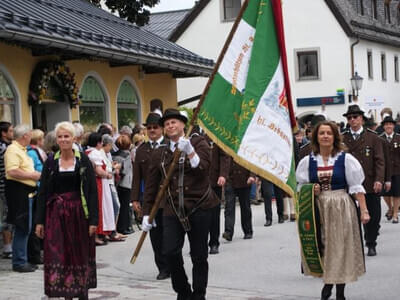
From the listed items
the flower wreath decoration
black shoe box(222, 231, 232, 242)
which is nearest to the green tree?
the flower wreath decoration

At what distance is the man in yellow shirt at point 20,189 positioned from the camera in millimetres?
10344

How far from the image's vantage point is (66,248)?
7.95 m

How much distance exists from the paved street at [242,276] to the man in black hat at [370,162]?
0.38 meters

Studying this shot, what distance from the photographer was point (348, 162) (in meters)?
7.98

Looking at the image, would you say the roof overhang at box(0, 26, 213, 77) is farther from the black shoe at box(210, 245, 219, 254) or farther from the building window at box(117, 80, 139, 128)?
the black shoe at box(210, 245, 219, 254)

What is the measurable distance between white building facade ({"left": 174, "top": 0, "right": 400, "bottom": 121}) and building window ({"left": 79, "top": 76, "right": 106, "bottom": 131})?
62.2 ft

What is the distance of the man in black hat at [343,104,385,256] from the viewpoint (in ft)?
35.1

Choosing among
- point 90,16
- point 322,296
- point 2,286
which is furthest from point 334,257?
point 90,16

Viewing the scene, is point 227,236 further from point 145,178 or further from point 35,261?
point 145,178

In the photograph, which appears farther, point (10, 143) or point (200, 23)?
point (200, 23)

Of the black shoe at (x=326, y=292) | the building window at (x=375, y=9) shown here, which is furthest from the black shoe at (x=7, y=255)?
the building window at (x=375, y=9)

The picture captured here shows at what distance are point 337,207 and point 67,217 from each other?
2588mm

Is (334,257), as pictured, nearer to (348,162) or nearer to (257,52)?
(348,162)

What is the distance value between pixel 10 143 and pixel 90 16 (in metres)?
8.31
